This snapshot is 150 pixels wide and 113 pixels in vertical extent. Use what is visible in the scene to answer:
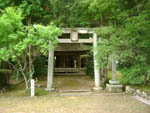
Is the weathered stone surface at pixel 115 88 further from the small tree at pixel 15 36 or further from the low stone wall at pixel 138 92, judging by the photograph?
the small tree at pixel 15 36

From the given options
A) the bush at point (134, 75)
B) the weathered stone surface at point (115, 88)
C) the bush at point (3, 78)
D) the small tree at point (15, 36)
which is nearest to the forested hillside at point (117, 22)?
the bush at point (134, 75)

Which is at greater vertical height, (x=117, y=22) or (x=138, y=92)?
(x=117, y=22)

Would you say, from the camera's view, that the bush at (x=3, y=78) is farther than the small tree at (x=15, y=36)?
Yes

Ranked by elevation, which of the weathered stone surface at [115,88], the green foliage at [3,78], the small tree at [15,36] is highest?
the small tree at [15,36]

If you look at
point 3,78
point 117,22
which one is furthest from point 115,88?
point 3,78

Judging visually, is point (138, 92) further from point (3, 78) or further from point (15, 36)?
point (3, 78)

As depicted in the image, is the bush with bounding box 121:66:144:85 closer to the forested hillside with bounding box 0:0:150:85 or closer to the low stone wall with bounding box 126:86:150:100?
the forested hillside with bounding box 0:0:150:85

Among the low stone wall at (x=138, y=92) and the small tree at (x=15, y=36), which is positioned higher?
the small tree at (x=15, y=36)

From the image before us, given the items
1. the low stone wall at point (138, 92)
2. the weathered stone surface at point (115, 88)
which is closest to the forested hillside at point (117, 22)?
the low stone wall at point (138, 92)

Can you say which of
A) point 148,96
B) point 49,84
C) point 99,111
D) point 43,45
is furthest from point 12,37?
point 148,96

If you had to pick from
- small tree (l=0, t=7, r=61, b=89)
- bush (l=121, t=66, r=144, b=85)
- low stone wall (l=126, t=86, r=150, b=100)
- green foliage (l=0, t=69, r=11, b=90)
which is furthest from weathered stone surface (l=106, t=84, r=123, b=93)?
green foliage (l=0, t=69, r=11, b=90)

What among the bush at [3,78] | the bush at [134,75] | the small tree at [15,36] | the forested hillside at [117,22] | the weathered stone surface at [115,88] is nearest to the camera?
the forested hillside at [117,22]

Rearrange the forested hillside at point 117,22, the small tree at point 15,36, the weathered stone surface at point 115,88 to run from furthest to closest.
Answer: the weathered stone surface at point 115,88
the small tree at point 15,36
the forested hillside at point 117,22

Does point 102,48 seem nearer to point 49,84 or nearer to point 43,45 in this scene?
point 43,45
